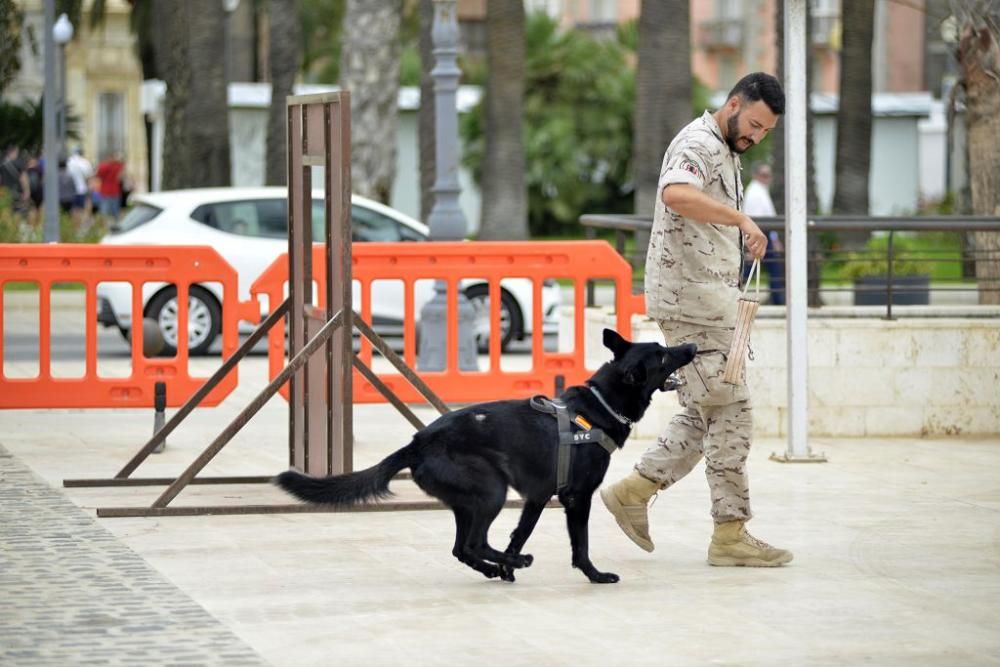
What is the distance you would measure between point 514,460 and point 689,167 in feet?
4.31

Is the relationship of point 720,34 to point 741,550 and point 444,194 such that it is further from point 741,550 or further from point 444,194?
point 741,550

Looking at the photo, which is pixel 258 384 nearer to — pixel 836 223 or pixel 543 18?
pixel 836 223

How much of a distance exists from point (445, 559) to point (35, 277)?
417cm

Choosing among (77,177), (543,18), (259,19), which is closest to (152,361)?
(77,177)

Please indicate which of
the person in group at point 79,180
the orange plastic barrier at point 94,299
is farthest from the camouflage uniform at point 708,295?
the person in group at point 79,180

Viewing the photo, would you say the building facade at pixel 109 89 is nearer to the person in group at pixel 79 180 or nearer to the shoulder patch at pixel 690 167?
the person in group at pixel 79 180

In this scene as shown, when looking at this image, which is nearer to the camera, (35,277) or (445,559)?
(445,559)

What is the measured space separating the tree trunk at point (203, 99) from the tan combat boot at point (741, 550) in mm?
19741

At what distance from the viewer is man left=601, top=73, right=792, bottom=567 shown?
721 centimetres

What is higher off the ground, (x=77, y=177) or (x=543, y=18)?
(x=543, y=18)

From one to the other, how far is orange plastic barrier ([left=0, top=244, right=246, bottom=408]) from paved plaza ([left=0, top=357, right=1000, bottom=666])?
0.78 meters

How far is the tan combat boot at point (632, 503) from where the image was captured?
7555 mm

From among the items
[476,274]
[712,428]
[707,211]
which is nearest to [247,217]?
[476,274]

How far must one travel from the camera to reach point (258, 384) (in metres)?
14.4
